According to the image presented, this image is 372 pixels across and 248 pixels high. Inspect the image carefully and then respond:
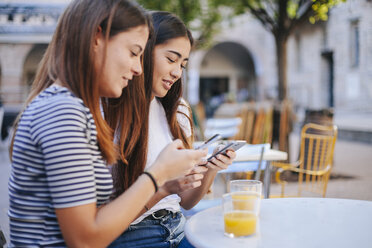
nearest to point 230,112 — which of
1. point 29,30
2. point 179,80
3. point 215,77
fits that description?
point 29,30

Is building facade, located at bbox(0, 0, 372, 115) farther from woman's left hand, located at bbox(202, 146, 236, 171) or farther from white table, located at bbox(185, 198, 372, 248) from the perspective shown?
white table, located at bbox(185, 198, 372, 248)

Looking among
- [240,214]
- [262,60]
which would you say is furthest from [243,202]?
[262,60]

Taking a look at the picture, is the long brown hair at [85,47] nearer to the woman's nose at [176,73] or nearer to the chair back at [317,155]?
the woman's nose at [176,73]

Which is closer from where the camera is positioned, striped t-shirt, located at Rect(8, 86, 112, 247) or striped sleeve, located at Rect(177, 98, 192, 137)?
striped t-shirt, located at Rect(8, 86, 112, 247)

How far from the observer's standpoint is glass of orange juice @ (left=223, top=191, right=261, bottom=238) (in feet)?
3.18

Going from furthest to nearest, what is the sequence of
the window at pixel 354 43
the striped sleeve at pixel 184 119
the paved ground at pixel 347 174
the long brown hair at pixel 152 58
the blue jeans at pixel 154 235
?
the window at pixel 354 43
the paved ground at pixel 347 174
the striped sleeve at pixel 184 119
the long brown hair at pixel 152 58
the blue jeans at pixel 154 235

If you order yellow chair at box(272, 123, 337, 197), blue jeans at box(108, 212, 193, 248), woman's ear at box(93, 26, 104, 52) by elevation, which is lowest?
yellow chair at box(272, 123, 337, 197)

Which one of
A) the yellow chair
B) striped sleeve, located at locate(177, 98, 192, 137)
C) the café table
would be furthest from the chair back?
striped sleeve, located at locate(177, 98, 192, 137)

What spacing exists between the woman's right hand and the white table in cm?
15

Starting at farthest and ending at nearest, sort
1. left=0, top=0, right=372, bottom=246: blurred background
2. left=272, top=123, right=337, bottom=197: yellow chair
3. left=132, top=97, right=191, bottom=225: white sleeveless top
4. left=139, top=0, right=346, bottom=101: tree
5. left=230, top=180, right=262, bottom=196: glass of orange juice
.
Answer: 1. left=0, top=0, right=372, bottom=246: blurred background
2. left=139, top=0, right=346, bottom=101: tree
3. left=272, top=123, right=337, bottom=197: yellow chair
4. left=132, top=97, right=191, bottom=225: white sleeveless top
5. left=230, top=180, right=262, bottom=196: glass of orange juice

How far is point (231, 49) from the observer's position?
68.9 ft

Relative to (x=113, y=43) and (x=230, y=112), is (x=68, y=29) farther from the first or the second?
(x=230, y=112)

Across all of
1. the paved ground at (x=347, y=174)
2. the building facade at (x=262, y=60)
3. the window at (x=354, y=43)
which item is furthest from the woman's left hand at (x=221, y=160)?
the window at (x=354, y=43)

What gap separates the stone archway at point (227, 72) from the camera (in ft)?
68.7
